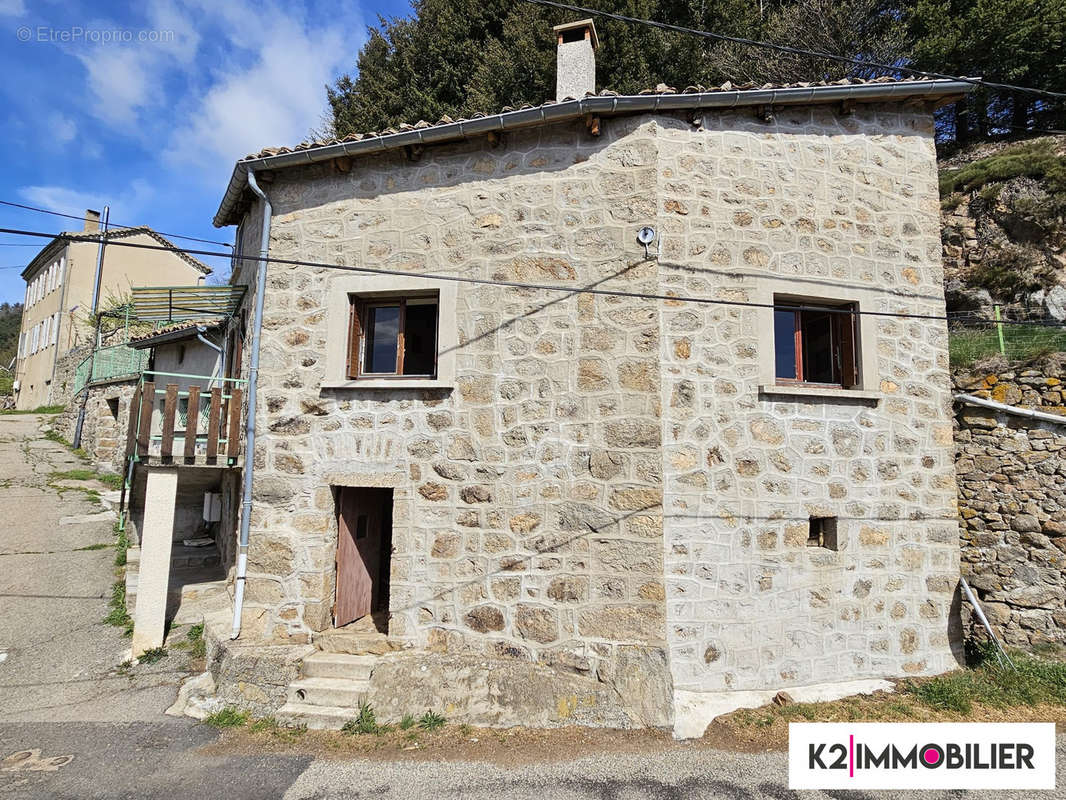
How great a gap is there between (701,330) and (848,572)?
9.36ft

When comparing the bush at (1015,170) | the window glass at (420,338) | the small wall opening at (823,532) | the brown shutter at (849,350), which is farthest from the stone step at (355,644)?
the bush at (1015,170)

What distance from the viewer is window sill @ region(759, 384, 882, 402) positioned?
18.1 ft

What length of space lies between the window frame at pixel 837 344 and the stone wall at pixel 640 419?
0.14 meters

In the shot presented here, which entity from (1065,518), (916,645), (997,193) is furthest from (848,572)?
(997,193)

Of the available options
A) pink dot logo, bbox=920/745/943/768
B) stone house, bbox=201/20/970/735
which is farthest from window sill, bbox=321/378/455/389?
pink dot logo, bbox=920/745/943/768

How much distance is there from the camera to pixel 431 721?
500 centimetres

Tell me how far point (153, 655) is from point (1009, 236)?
615 inches

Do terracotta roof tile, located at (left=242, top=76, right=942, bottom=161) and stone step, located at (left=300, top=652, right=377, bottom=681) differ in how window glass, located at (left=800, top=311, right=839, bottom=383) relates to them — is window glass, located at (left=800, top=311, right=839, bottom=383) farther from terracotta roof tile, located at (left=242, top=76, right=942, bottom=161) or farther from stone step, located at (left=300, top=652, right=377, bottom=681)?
stone step, located at (left=300, top=652, right=377, bottom=681)

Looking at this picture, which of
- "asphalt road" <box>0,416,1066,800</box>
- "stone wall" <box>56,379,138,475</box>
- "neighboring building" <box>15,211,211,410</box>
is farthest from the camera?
"neighboring building" <box>15,211,211,410</box>

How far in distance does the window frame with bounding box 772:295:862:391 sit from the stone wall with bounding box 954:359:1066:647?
1.54 meters

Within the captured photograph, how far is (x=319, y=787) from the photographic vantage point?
4.21 m

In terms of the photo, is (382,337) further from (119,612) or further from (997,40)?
(997,40)

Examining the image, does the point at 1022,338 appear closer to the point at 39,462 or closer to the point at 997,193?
the point at 997,193

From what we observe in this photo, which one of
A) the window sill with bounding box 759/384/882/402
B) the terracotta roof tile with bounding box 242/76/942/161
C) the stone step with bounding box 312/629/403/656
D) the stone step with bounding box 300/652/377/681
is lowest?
the stone step with bounding box 300/652/377/681
